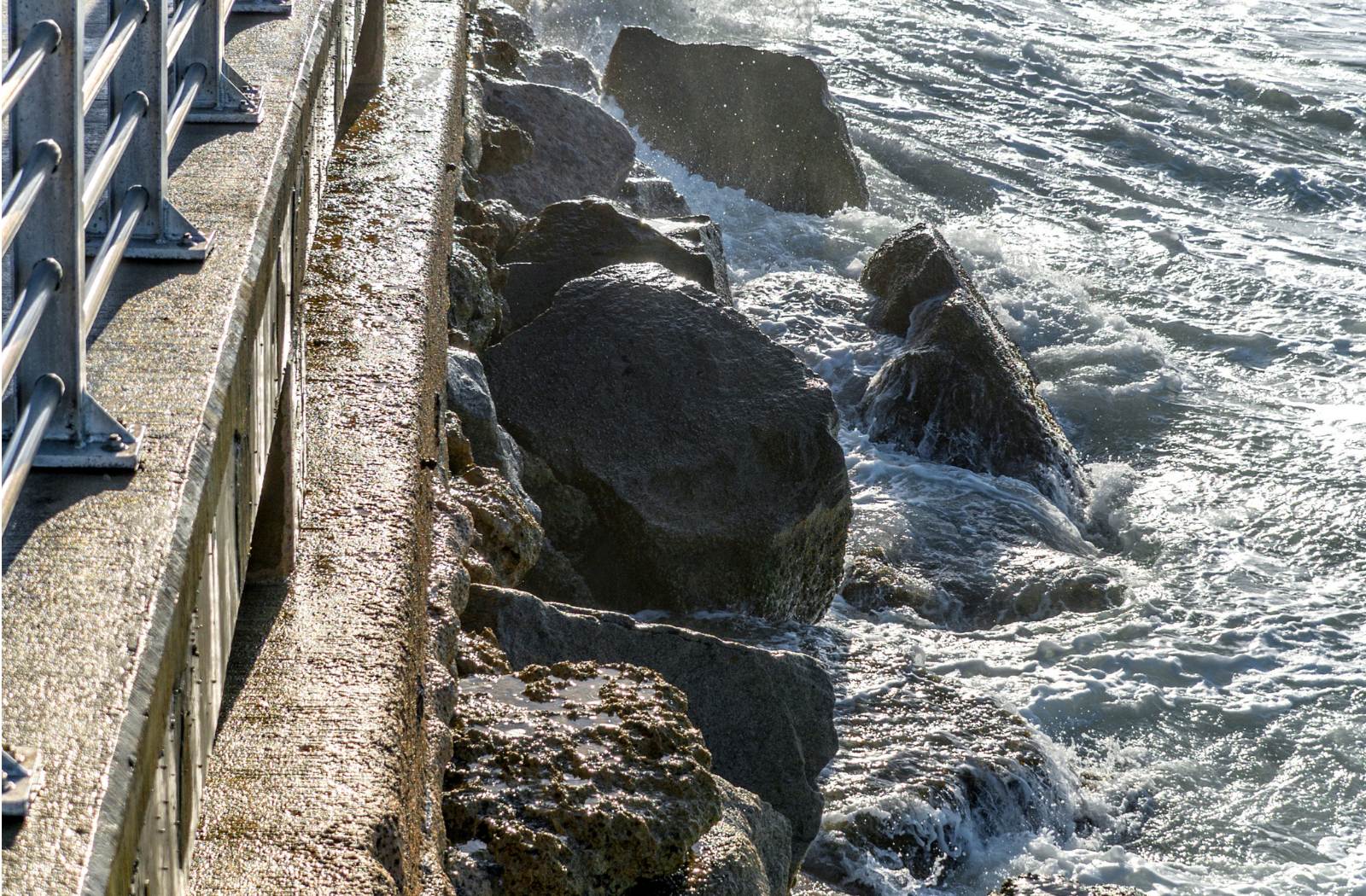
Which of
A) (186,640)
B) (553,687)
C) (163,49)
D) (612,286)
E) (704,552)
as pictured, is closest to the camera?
(186,640)

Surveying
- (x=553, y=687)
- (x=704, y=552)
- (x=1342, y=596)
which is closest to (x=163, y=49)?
(x=553, y=687)

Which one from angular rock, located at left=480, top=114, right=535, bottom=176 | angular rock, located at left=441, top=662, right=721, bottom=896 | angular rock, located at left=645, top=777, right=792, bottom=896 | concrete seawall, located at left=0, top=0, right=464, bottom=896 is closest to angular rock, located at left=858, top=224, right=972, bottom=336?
angular rock, located at left=480, top=114, right=535, bottom=176

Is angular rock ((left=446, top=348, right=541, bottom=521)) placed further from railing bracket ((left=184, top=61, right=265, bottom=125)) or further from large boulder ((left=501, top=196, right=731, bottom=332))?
railing bracket ((left=184, top=61, right=265, bottom=125))

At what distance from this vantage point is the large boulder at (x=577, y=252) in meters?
5.98

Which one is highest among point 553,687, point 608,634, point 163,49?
point 163,49

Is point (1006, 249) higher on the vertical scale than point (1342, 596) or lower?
higher

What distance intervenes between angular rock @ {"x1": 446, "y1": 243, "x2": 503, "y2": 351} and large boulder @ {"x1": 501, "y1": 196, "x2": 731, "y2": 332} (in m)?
0.43

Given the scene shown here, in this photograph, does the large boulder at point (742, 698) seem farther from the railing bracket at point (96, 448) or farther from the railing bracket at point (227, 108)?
the railing bracket at point (96, 448)

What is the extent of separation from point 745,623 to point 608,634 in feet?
4.84

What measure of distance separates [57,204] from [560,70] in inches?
360

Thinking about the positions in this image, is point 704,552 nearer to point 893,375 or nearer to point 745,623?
point 745,623

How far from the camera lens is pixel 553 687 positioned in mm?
2898

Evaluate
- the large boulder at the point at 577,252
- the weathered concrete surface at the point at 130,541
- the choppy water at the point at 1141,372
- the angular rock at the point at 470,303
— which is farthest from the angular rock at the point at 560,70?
the weathered concrete surface at the point at 130,541

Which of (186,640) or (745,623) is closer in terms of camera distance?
(186,640)
